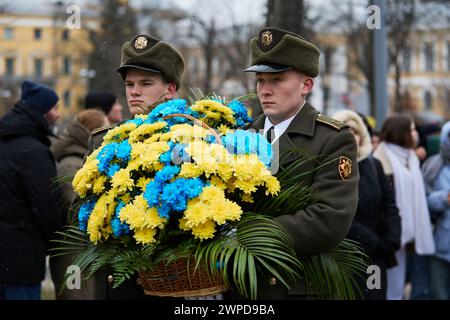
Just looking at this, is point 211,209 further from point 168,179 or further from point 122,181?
point 122,181

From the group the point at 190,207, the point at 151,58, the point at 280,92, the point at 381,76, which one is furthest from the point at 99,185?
the point at 381,76

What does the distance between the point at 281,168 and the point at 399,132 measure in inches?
179

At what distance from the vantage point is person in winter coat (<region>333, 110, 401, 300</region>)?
6648 mm

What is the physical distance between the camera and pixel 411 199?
8148mm

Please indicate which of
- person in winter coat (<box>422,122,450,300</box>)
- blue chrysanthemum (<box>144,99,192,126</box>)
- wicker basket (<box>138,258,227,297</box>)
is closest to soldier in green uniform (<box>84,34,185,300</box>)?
blue chrysanthemum (<box>144,99,192,126</box>)

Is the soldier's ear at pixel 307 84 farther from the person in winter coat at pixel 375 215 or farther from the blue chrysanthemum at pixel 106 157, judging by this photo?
the person in winter coat at pixel 375 215

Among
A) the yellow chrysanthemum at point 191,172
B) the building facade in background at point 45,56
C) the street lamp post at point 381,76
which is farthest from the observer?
the building facade in background at point 45,56

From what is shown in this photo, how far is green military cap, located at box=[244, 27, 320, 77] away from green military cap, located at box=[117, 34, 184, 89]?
0.79 m

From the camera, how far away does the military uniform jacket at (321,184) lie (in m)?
3.93

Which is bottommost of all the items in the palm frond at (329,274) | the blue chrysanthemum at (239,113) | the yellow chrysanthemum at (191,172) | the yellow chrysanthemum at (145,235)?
the palm frond at (329,274)

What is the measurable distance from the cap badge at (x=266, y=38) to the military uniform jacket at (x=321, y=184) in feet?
1.24

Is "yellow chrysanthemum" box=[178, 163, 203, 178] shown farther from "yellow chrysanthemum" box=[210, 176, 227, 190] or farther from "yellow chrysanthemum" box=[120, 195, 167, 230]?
"yellow chrysanthemum" box=[120, 195, 167, 230]

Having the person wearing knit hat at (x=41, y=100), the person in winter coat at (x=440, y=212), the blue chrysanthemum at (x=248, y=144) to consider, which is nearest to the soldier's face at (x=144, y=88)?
the blue chrysanthemum at (x=248, y=144)

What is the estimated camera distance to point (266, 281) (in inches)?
160
